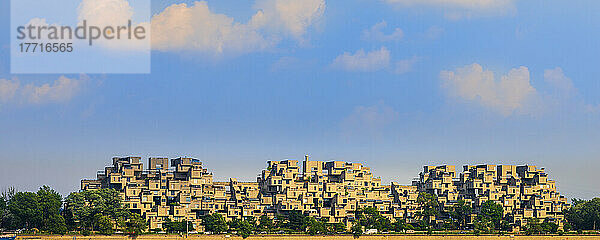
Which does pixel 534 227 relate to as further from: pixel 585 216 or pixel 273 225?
pixel 273 225

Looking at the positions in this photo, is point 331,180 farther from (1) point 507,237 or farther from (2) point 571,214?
(2) point 571,214

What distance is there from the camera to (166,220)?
87938 millimetres

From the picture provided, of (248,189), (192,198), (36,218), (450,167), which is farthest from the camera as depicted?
(450,167)

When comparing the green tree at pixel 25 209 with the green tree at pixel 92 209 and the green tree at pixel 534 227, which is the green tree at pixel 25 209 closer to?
the green tree at pixel 92 209

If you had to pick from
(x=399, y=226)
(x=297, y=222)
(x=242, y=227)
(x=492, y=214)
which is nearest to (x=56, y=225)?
(x=242, y=227)

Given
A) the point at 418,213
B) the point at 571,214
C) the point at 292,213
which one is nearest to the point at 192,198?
the point at 292,213

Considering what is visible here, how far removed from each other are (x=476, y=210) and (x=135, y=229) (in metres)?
44.0

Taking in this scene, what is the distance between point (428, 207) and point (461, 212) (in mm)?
4106

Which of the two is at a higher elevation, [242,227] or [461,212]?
[461,212]

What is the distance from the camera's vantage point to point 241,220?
298ft

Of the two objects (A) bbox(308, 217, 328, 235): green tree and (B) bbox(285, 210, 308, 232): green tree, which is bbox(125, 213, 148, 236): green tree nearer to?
(B) bbox(285, 210, 308, 232): green tree

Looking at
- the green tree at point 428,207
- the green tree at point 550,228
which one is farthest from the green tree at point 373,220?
the green tree at point 550,228

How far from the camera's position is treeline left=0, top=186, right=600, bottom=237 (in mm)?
83688

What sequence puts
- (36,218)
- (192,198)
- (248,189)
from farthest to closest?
1. (248,189)
2. (192,198)
3. (36,218)
